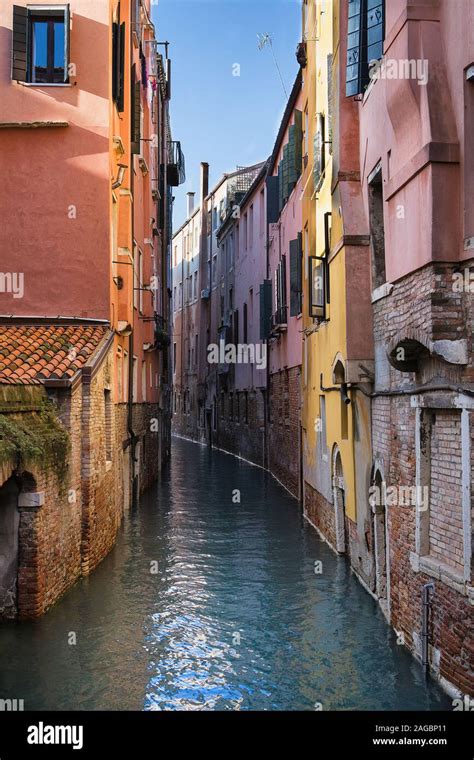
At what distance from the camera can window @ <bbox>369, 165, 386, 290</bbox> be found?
1078 cm

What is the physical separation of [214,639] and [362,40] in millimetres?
7294

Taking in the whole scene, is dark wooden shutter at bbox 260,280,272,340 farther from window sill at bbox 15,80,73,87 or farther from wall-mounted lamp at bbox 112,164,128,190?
window sill at bbox 15,80,73,87

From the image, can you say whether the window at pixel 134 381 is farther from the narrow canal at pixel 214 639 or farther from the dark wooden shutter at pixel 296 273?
the narrow canal at pixel 214 639

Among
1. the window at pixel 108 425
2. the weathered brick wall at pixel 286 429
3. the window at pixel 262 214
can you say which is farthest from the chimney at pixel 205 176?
the window at pixel 108 425

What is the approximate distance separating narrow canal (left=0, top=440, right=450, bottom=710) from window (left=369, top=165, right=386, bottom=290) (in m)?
4.29

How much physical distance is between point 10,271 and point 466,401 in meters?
9.67

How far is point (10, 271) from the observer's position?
1423 cm

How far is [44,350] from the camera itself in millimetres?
12469

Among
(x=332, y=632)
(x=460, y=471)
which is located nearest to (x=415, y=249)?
(x=460, y=471)

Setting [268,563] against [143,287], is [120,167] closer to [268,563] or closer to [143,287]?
[143,287]

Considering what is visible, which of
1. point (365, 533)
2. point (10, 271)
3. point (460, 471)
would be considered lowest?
point (365, 533)

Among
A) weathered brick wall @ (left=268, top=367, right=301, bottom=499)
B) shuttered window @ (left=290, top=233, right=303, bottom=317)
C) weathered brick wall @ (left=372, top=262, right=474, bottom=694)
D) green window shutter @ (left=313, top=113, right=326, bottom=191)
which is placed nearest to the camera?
weathered brick wall @ (left=372, top=262, right=474, bottom=694)

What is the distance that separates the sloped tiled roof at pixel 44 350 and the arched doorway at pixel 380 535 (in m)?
4.38

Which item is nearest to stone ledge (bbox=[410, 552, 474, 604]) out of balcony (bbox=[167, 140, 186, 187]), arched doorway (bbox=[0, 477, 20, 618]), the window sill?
arched doorway (bbox=[0, 477, 20, 618])
